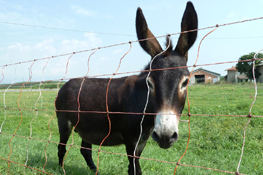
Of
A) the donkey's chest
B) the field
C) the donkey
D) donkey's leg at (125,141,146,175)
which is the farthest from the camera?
the field

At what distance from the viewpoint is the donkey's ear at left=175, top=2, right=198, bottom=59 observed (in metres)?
2.46

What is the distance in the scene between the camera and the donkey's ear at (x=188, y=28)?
8.06 ft

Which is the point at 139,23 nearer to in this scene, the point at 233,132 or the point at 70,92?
the point at 70,92

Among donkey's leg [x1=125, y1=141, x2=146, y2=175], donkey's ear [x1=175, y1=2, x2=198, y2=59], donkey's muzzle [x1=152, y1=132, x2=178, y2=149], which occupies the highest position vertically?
donkey's ear [x1=175, y1=2, x2=198, y2=59]

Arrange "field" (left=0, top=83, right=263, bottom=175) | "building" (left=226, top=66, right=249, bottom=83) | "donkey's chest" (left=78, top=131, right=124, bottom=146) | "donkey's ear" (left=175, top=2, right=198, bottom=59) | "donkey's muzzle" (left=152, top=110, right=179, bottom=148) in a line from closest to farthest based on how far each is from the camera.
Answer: "donkey's muzzle" (left=152, top=110, right=179, bottom=148) → "donkey's ear" (left=175, top=2, right=198, bottom=59) → "donkey's chest" (left=78, top=131, right=124, bottom=146) → "field" (left=0, top=83, right=263, bottom=175) → "building" (left=226, top=66, right=249, bottom=83)

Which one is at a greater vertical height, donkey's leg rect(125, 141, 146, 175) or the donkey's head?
the donkey's head

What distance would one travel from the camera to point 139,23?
273 centimetres

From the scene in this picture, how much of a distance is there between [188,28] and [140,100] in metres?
1.06

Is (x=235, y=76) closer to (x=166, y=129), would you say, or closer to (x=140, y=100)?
(x=140, y=100)

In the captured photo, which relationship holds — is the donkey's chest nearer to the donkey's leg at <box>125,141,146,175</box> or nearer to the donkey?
the donkey

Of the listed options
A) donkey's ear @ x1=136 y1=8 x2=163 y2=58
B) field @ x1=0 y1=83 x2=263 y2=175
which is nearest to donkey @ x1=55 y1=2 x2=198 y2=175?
donkey's ear @ x1=136 y1=8 x2=163 y2=58

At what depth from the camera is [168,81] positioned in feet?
7.25

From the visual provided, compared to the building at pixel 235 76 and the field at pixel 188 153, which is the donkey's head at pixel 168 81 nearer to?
the field at pixel 188 153

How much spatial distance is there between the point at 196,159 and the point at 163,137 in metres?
3.33
